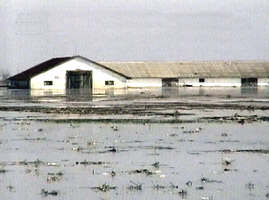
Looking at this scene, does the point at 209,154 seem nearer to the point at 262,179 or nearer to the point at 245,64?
the point at 262,179

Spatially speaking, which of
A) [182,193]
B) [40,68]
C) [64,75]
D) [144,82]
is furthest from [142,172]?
[144,82]

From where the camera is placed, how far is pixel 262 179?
12.5m

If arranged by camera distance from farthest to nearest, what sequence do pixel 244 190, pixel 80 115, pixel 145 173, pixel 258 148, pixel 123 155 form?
pixel 80 115 → pixel 258 148 → pixel 123 155 → pixel 145 173 → pixel 244 190

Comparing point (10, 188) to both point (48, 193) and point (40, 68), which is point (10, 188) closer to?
point (48, 193)

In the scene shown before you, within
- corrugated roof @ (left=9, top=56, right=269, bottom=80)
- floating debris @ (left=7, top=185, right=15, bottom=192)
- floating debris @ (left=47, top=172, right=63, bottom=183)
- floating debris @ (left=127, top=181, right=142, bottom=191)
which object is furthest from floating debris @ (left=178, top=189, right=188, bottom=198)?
corrugated roof @ (left=9, top=56, right=269, bottom=80)

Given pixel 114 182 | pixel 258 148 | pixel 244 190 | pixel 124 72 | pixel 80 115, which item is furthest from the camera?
pixel 124 72

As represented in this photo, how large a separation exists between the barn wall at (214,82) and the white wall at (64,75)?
13953mm

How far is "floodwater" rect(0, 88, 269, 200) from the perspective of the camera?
11.4m

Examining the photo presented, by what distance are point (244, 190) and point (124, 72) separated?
85.4 m

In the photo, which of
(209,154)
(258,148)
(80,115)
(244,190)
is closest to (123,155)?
(209,154)

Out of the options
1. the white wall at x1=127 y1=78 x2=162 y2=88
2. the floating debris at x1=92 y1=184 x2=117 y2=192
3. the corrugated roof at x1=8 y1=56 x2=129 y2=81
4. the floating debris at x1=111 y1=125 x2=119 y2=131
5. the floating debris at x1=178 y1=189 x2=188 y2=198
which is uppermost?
the corrugated roof at x1=8 y1=56 x2=129 y2=81

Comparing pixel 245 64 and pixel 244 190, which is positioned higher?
pixel 245 64

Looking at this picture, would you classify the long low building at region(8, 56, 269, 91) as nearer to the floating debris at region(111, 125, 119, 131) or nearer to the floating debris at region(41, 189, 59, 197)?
the floating debris at region(111, 125, 119, 131)

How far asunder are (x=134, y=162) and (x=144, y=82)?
275 feet
